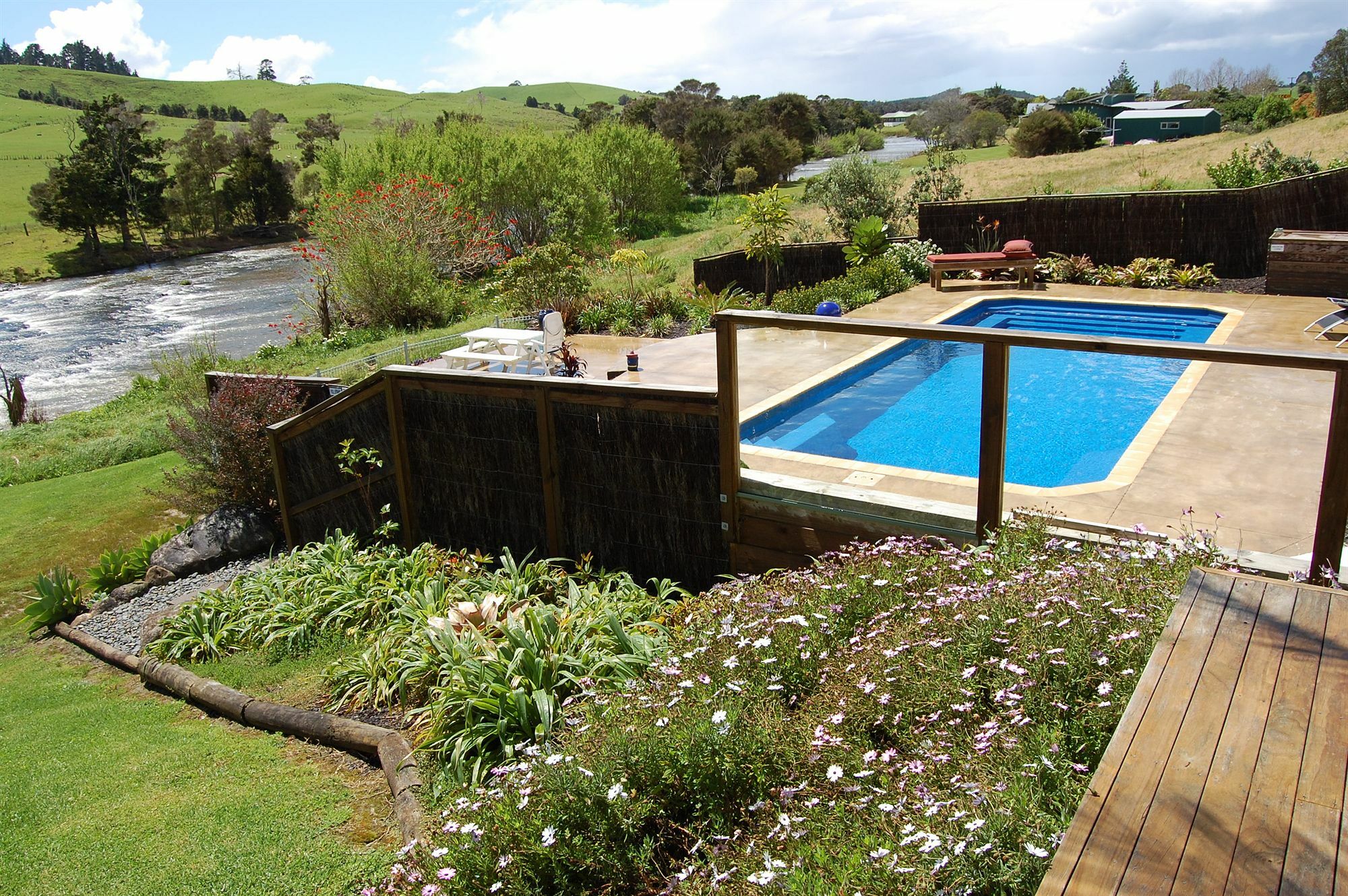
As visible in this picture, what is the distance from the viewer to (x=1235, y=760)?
7.39 feet

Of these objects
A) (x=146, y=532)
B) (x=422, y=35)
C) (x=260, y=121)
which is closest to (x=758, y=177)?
(x=422, y=35)

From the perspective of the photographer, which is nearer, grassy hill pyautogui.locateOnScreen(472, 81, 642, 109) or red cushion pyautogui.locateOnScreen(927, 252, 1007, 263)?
red cushion pyautogui.locateOnScreen(927, 252, 1007, 263)

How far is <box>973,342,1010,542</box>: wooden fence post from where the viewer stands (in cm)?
464

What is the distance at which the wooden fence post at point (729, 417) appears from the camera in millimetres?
5301

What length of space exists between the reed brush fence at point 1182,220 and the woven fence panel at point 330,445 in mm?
12523

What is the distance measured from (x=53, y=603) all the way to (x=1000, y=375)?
25.3ft

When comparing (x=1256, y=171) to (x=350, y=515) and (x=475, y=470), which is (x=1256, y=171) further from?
(x=350, y=515)

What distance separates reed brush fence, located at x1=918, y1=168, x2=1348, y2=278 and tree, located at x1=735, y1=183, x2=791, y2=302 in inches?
146

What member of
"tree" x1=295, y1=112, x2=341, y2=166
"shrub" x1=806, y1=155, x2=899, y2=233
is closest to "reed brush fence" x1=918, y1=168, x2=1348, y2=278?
"shrub" x1=806, y1=155, x2=899, y2=233

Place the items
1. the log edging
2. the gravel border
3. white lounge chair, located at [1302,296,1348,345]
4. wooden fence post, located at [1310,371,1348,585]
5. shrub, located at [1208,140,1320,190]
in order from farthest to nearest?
shrub, located at [1208,140,1320,190] < white lounge chair, located at [1302,296,1348,345] < the gravel border < the log edging < wooden fence post, located at [1310,371,1348,585]

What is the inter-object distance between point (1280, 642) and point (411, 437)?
18.7 feet

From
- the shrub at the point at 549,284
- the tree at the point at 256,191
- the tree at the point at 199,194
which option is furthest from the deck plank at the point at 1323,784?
the tree at the point at 256,191

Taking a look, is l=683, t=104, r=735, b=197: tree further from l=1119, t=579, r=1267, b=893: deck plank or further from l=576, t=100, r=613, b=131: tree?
l=1119, t=579, r=1267, b=893: deck plank

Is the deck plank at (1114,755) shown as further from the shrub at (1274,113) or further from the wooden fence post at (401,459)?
the shrub at (1274,113)
